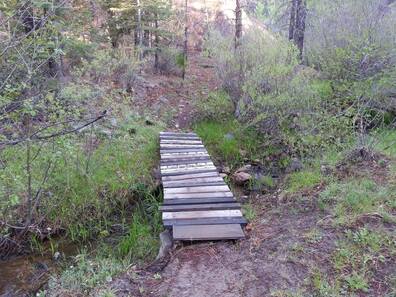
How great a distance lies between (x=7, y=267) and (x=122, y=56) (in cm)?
598

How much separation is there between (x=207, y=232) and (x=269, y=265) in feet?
2.49

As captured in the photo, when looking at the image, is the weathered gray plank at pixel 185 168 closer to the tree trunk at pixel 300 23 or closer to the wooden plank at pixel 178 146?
the wooden plank at pixel 178 146

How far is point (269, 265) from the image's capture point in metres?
3.33

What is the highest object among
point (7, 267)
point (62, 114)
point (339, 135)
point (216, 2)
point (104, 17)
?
point (216, 2)

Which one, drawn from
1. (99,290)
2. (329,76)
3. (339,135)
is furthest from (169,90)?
(99,290)

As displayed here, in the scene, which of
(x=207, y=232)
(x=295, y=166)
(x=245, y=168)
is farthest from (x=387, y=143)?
(x=207, y=232)

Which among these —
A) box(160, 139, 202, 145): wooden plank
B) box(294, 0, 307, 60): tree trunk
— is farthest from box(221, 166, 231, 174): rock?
box(294, 0, 307, 60): tree trunk

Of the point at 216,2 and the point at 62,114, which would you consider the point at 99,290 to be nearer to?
the point at 62,114

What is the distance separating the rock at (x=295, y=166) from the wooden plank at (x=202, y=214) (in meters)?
2.56

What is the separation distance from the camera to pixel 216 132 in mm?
8008

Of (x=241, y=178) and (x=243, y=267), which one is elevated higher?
(x=243, y=267)

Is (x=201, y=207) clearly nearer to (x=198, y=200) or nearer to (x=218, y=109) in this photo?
(x=198, y=200)

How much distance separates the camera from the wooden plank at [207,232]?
3.71 metres

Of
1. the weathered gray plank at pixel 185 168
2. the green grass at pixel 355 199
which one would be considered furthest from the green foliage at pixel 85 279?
the green grass at pixel 355 199
